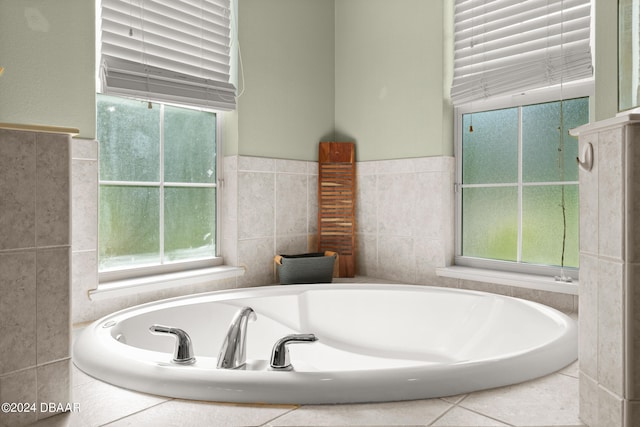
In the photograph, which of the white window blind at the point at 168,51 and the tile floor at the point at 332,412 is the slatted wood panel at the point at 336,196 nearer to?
the white window blind at the point at 168,51

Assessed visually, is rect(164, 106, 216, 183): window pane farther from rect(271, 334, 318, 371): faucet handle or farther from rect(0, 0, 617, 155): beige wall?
rect(271, 334, 318, 371): faucet handle

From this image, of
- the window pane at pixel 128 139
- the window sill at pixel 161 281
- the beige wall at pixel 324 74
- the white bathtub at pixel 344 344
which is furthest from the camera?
the window pane at pixel 128 139

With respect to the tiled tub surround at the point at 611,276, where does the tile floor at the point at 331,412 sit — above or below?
below

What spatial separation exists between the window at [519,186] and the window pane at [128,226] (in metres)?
1.61

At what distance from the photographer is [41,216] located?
982 millimetres

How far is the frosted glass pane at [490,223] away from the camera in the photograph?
234 cm

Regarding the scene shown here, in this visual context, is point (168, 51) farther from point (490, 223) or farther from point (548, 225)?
point (548, 225)

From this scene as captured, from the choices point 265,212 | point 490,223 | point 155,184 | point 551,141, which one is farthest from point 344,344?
point 551,141

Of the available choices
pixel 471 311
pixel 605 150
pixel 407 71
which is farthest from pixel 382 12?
pixel 605 150

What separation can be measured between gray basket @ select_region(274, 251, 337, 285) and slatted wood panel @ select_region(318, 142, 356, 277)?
31 cm

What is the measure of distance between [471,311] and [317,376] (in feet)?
3.93

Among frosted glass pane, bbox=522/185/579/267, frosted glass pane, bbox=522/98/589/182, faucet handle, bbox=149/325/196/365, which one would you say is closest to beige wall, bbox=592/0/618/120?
frosted glass pane, bbox=522/98/589/182

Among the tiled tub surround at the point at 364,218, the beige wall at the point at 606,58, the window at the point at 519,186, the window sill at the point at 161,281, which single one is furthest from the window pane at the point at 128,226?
the beige wall at the point at 606,58

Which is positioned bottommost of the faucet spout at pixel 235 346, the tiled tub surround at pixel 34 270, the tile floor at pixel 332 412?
the tile floor at pixel 332 412
